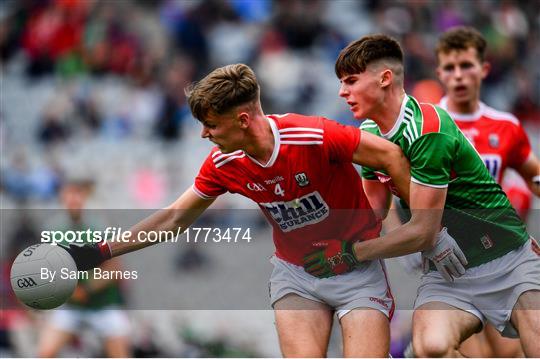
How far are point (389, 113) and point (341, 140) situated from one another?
39 cm

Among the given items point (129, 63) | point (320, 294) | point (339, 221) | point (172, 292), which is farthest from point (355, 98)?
point (129, 63)

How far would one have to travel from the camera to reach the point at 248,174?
632 cm

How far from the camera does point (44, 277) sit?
254 inches

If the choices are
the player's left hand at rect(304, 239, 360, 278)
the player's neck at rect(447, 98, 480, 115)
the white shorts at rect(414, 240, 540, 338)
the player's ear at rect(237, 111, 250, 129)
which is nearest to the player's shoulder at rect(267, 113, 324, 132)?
the player's ear at rect(237, 111, 250, 129)

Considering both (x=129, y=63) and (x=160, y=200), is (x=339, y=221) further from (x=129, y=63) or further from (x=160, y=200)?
(x=129, y=63)

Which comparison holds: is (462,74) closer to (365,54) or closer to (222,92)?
(365,54)

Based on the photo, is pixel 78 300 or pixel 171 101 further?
pixel 171 101

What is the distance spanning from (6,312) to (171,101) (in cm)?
446

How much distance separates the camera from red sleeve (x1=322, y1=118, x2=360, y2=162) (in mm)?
6113

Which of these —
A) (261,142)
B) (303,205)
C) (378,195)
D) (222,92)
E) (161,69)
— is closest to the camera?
(222,92)

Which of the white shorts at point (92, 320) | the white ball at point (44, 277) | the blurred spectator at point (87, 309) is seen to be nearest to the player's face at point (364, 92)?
the white ball at point (44, 277)

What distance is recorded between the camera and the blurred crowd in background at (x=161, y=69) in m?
14.5

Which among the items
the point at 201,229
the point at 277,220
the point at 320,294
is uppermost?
the point at 201,229

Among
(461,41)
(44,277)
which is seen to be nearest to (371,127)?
(461,41)
